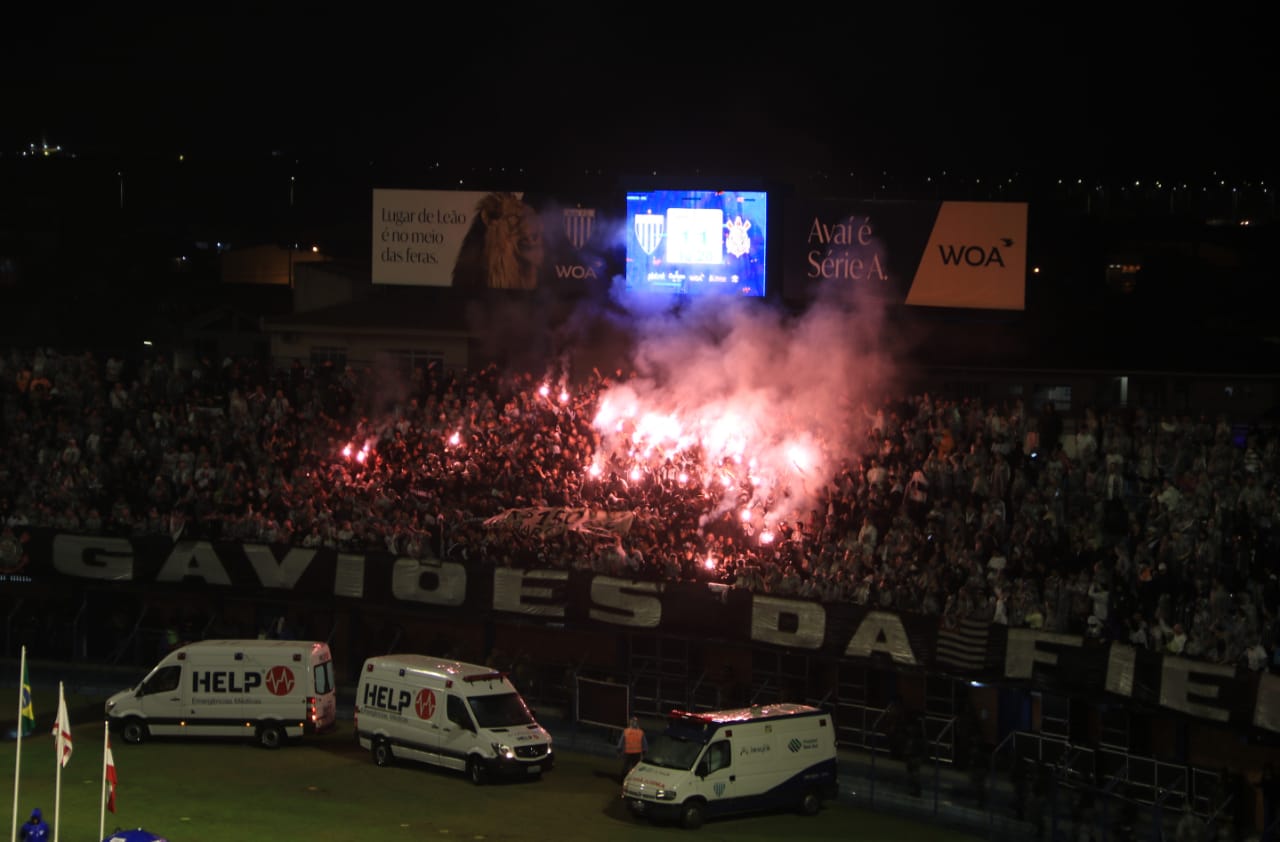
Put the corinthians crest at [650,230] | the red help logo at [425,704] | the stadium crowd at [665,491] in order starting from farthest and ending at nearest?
the corinthians crest at [650,230] < the red help logo at [425,704] < the stadium crowd at [665,491]

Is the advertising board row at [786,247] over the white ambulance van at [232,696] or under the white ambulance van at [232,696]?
over

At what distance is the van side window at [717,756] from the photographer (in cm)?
2198

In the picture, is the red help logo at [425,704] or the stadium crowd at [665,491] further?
the red help logo at [425,704]

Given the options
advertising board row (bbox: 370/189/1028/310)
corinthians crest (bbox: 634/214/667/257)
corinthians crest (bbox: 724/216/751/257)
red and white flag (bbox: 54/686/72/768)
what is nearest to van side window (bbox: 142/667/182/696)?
red and white flag (bbox: 54/686/72/768)

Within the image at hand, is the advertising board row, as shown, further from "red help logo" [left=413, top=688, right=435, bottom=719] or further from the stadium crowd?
"red help logo" [left=413, top=688, right=435, bottom=719]

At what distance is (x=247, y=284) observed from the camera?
60.6m

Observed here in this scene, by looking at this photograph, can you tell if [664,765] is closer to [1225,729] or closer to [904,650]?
[904,650]

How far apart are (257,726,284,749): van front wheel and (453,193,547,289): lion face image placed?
48.3 feet

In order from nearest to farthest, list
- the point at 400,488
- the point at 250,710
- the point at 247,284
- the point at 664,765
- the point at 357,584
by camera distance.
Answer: the point at 664,765 < the point at 250,710 < the point at 357,584 < the point at 400,488 < the point at 247,284

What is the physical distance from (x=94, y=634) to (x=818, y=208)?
1991 cm

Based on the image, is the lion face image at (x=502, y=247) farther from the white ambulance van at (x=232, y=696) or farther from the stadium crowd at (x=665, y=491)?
the white ambulance van at (x=232, y=696)

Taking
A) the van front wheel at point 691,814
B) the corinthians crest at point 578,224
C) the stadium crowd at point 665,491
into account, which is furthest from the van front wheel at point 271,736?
the corinthians crest at point 578,224

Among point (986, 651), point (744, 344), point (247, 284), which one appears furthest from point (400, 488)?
point (247, 284)

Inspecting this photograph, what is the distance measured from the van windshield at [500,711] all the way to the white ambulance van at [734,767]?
2.80 m
